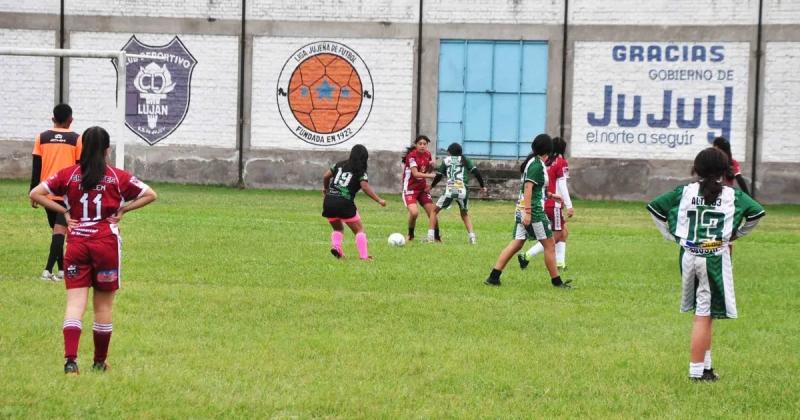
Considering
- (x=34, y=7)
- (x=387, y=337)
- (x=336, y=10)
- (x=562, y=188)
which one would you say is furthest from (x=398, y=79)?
(x=387, y=337)

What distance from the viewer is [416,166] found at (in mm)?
21734

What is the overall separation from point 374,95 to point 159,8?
717 cm

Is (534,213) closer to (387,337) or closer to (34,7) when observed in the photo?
(387,337)

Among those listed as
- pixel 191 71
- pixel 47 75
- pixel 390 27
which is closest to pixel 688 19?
pixel 390 27

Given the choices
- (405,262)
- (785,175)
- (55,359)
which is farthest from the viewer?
(785,175)

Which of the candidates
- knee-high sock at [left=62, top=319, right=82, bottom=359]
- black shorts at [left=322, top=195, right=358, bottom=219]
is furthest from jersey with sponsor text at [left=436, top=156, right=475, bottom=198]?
knee-high sock at [left=62, top=319, right=82, bottom=359]

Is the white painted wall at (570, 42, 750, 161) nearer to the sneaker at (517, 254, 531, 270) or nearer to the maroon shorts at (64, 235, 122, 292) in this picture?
the sneaker at (517, 254, 531, 270)

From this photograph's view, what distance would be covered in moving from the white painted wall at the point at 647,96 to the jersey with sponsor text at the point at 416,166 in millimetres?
17222

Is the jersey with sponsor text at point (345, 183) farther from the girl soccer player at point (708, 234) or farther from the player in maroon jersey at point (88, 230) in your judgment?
the player in maroon jersey at point (88, 230)

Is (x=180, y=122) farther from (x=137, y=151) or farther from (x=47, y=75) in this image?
(x=47, y=75)

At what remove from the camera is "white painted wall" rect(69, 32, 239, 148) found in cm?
3975

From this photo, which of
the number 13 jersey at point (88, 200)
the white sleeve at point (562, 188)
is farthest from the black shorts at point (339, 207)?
the number 13 jersey at point (88, 200)

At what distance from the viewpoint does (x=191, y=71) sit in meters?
39.8

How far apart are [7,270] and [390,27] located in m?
25.4
